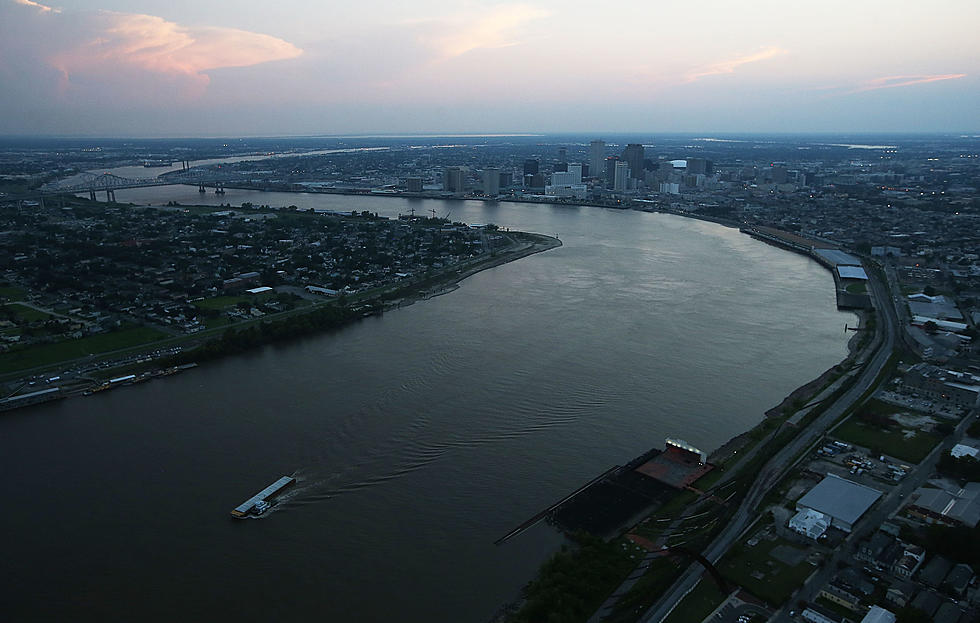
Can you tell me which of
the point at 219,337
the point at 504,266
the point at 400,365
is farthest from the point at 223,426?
the point at 504,266

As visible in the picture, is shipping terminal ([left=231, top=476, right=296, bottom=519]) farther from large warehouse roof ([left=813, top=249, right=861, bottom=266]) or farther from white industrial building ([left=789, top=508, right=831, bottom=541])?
large warehouse roof ([left=813, top=249, right=861, bottom=266])

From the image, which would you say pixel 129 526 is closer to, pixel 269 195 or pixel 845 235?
pixel 845 235

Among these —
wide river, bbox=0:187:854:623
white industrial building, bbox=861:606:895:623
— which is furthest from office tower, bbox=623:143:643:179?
white industrial building, bbox=861:606:895:623

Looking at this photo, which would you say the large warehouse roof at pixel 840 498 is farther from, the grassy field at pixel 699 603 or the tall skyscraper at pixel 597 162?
the tall skyscraper at pixel 597 162

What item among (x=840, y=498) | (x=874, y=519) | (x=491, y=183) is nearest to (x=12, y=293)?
(x=840, y=498)

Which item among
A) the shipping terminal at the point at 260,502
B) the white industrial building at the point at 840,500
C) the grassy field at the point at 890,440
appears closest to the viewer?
the white industrial building at the point at 840,500

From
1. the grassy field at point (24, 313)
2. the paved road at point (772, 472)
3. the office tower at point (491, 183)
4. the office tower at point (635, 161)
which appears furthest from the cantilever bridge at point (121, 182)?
the paved road at point (772, 472)

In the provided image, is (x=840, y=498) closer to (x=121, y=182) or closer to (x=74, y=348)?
(x=74, y=348)
